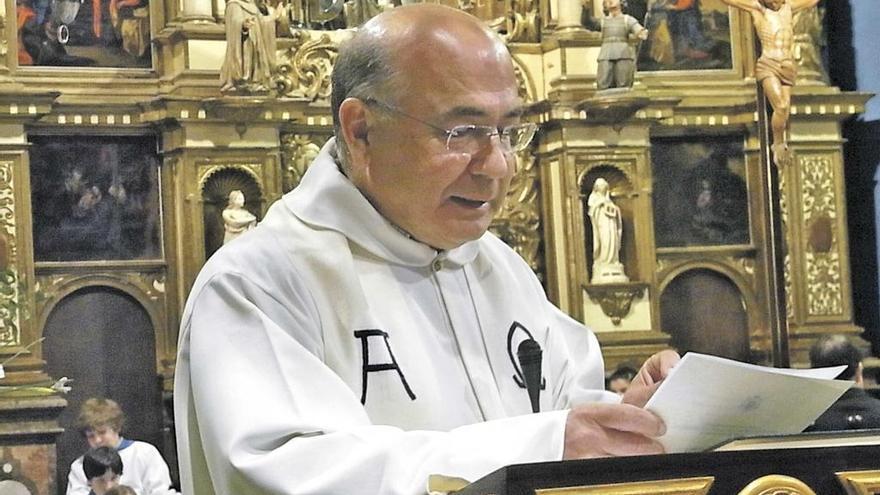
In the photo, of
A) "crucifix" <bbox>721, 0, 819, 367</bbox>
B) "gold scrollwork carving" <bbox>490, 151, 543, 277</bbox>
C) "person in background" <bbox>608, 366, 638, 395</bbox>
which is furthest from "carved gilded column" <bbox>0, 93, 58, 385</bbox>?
"crucifix" <bbox>721, 0, 819, 367</bbox>

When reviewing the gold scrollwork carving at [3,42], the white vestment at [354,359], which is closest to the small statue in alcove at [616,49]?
the gold scrollwork carving at [3,42]

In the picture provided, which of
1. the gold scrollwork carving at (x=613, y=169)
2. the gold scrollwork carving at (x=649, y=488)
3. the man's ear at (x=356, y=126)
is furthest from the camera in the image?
the gold scrollwork carving at (x=613, y=169)

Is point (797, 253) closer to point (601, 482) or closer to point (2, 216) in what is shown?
point (2, 216)

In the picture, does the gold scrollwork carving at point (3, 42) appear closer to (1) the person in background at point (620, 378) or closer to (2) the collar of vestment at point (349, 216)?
(1) the person in background at point (620, 378)

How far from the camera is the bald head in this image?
293cm

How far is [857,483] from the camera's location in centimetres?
215

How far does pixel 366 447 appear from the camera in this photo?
99.3 inches

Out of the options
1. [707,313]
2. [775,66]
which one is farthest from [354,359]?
[707,313]

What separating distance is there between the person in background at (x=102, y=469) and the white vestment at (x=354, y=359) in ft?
21.2

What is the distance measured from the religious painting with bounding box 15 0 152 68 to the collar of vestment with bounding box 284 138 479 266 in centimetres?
997

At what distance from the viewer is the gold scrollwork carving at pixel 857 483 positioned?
215 centimetres

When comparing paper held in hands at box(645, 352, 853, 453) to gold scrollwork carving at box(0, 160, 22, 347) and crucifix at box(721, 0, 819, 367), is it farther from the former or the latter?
crucifix at box(721, 0, 819, 367)

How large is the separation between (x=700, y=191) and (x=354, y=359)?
37.8 feet

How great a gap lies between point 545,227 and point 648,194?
2.83 feet
